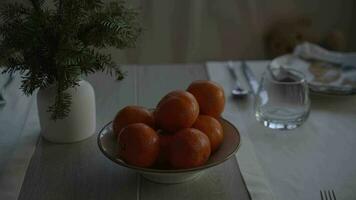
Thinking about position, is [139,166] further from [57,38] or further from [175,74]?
[175,74]

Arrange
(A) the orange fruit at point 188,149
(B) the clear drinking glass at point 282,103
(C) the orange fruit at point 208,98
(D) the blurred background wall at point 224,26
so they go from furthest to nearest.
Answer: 1. (D) the blurred background wall at point 224,26
2. (B) the clear drinking glass at point 282,103
3. (C) the orange fruit at point 208,98
4. (A) the orange fruit at point 188,149

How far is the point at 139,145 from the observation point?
26.5 inches

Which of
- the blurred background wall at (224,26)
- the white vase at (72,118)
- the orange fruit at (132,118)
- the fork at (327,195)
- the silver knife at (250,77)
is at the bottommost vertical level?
the blurred background wall at (224,26)

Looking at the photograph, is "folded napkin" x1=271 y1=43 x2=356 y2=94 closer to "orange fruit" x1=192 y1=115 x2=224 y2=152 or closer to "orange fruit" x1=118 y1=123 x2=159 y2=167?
"orange fruit" x1=192 y1=115 x2=224 y2=152

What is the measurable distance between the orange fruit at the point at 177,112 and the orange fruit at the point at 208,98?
0.05 meters

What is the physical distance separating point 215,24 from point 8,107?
1.19m

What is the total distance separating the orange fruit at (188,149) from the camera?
2.20ft

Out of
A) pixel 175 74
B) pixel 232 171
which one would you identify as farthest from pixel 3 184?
pixel 175 74

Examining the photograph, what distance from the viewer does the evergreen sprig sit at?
0.75 metres

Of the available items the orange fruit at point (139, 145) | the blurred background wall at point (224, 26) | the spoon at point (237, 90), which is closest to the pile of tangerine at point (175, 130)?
the orange fruit at point (139, 145)

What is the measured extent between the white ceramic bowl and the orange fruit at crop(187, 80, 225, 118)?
28 mm

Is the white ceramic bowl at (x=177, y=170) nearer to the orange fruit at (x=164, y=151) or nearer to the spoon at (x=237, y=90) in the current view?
the orange fruit at (x=164, y=151)

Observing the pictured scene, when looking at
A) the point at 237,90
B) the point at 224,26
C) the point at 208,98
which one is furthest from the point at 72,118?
the point at 224,26

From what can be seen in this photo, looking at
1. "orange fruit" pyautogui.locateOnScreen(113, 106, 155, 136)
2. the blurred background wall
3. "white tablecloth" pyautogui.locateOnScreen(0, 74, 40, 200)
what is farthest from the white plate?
the blurred background wall
